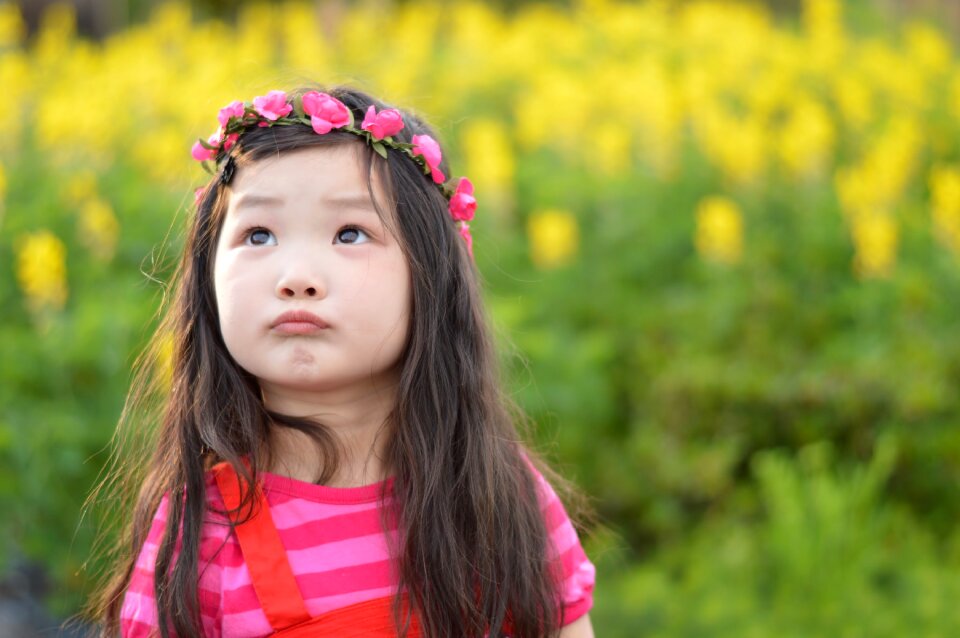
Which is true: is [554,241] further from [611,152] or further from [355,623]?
[355,623]

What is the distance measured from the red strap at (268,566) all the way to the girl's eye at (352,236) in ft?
1.25

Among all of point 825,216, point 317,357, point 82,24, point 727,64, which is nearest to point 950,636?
point 825,216

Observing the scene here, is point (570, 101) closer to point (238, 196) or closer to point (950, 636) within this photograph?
point (950, 636)

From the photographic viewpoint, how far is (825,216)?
490cm

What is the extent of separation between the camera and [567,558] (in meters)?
1.88

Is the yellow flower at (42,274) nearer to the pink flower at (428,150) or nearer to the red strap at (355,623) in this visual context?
the pink flower at (428,150)

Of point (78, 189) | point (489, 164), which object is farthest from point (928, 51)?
point (78, 189)

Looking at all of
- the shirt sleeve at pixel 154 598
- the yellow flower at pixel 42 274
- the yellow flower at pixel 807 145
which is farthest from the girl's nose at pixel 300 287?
the yellow flower at pixel 807 145

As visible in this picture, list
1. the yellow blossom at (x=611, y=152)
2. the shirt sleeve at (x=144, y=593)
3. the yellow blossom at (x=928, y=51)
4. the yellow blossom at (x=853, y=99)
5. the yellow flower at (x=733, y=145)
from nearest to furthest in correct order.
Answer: the shirt sleeve at (x=144, y=593)
the yellow flower at (x=733, y=145)
the yellow blossom at (x=611, y=152)
the yellow blossom at (x=853, y=99)
the yellow blossom at (x=928, y=51)

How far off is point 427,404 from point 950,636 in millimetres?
2400

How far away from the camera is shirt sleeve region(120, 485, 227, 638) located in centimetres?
170

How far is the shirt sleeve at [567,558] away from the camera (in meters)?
1.85

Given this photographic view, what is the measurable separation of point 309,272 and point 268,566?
420 millimetres

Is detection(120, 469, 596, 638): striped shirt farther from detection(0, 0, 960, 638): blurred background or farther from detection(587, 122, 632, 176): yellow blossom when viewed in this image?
detection(587, 122, 632, 176): yellow blossom
